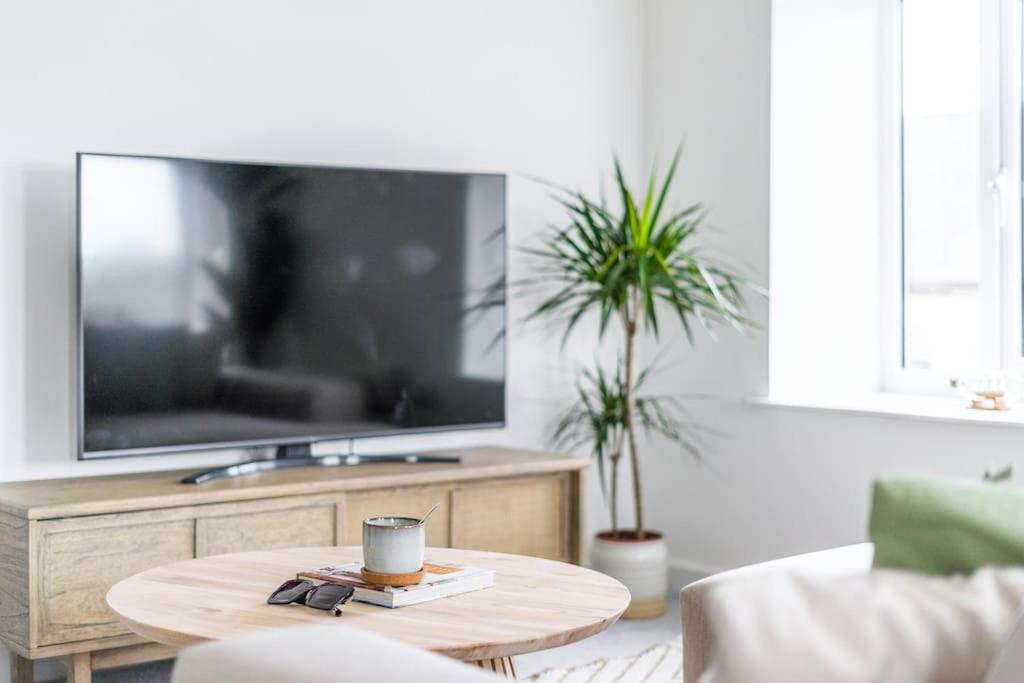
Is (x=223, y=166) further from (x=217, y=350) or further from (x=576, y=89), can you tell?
(x=576, y=89)

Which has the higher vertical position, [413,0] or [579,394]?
[413,0]

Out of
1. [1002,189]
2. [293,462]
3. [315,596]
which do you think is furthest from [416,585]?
[1002,189]

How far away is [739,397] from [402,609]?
236 centimetres

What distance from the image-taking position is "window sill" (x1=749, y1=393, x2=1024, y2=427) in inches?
143

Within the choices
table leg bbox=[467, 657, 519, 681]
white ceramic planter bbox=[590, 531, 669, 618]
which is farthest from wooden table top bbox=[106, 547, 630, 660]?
white ceramic planter bbox=[590, 531, 669, 618]

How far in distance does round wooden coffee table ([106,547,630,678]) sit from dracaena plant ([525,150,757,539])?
5.16 ft

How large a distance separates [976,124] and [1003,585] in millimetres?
3239

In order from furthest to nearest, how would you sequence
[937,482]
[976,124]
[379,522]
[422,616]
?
1. [976,124]
2. [379,522]
3. [422,616]
4. [937,482]

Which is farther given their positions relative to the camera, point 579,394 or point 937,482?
point 579,394

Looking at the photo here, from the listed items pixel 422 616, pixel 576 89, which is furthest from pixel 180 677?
pixel 576 89

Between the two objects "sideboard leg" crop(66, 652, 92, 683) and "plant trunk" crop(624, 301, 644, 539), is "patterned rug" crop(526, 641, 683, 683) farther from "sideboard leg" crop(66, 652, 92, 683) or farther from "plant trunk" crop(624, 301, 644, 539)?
"sideboard leg" crop(66, 652, 92, 683)

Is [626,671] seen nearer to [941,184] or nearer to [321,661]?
[941,184]

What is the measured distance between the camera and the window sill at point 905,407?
3633mm

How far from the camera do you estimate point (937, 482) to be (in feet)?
4.50
